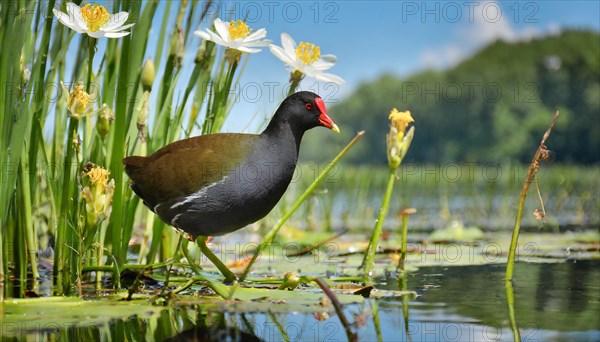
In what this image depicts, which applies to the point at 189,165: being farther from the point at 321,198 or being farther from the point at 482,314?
the point at 321,198

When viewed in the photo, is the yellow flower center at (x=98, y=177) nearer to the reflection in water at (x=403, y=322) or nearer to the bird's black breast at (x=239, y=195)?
the bird's black breast at (x=239, y=195)

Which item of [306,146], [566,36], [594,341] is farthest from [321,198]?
[306,146]

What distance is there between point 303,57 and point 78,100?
0.99 m

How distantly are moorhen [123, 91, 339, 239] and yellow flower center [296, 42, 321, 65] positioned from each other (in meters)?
0.18

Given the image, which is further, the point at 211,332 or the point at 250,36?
the point at 250,36

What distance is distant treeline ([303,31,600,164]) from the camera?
134 feet

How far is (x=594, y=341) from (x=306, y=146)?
6127 cm

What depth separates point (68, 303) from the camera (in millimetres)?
2463

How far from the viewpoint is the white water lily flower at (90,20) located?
270 centimetres

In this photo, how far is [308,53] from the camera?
308 cm

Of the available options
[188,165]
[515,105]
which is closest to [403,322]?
[188,165]

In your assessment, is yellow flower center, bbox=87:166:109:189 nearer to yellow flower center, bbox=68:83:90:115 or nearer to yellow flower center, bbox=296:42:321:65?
yellow flower center, bbox=68:83:90:115

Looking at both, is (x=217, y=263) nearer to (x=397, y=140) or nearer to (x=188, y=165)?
(x=188, y=165)

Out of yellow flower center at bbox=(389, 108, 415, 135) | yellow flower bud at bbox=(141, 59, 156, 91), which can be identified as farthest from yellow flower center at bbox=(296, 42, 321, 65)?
yellow flower bud at bbox=(141, 59, 156, 91)
